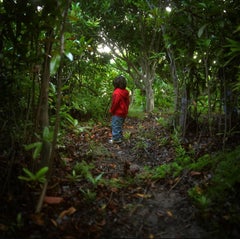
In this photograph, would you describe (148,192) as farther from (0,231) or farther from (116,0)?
(116,0)

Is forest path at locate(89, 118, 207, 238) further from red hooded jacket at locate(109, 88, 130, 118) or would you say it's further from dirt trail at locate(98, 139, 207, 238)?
red hooded jacket at locate(109, 88, 130, 118)

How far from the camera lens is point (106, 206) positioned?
2.81 metres

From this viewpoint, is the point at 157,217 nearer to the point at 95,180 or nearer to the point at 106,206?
the point at 106,206

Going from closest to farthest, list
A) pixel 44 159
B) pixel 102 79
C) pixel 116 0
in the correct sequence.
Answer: pixel 44 159, pixel 116 0, pixel 102 79

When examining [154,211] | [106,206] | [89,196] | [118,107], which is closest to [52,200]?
[89,196]

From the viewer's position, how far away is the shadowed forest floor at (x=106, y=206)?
7.68 feet

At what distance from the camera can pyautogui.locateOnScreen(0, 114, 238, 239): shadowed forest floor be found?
7.68 feet

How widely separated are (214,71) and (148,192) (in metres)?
2.40

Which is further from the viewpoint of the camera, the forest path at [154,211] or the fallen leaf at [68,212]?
the fallen leaf at [68,212]

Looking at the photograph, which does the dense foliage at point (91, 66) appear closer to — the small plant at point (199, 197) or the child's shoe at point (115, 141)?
the small plant at point (199, 197)

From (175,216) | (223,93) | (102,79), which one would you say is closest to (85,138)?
(223,93)

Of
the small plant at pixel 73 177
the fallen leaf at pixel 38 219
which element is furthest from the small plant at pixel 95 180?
the fallen leaf at pixel 38 219

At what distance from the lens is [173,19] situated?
4602 millimetres

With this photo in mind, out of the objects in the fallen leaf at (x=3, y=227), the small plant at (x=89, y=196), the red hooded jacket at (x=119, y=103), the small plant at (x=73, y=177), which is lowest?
the fallen leaf at (x=3, y=227)
